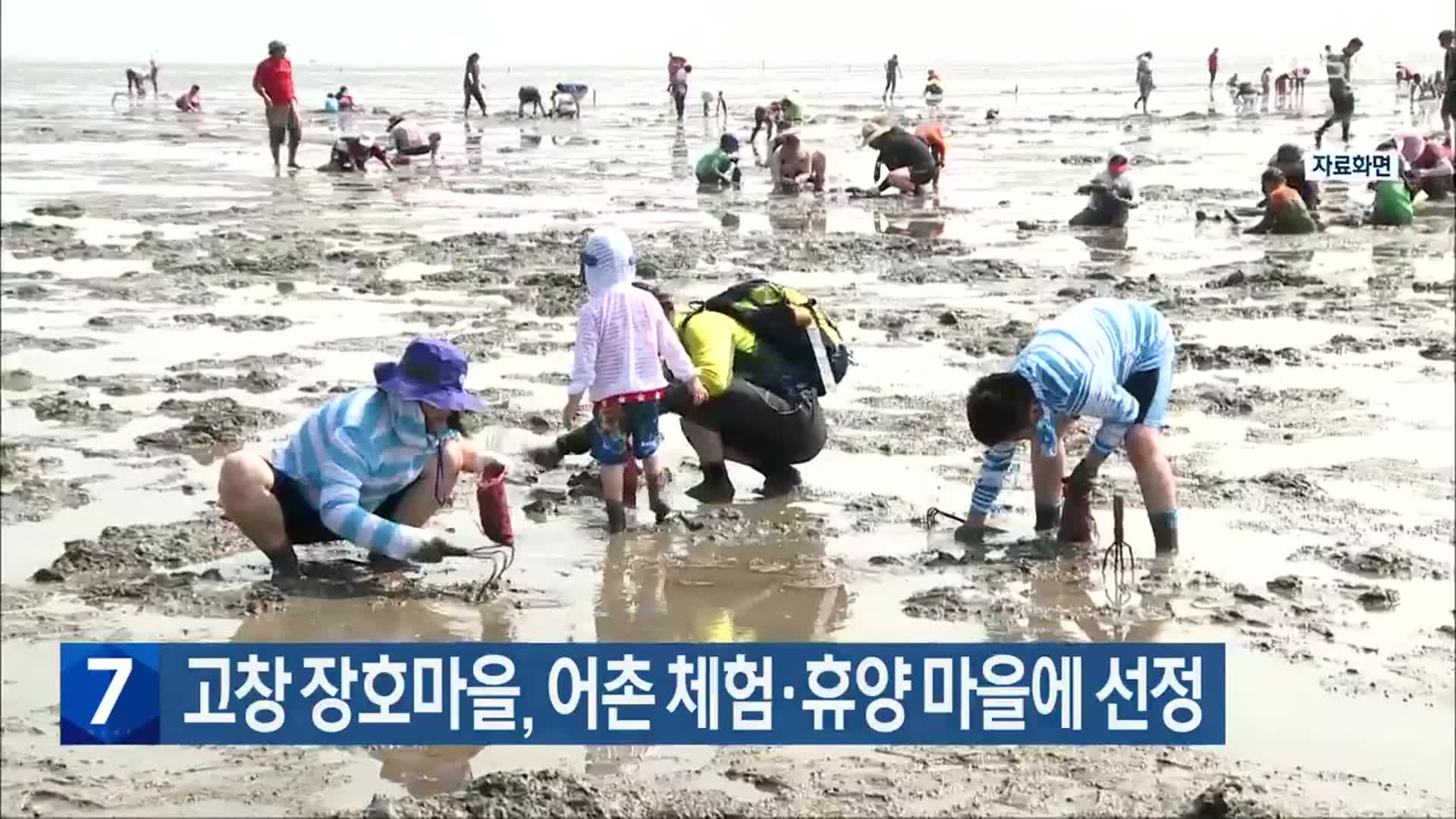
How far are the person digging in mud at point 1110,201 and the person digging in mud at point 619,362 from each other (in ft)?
29.5

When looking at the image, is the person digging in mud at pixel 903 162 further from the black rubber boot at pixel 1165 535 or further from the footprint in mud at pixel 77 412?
the black rubber boot at pixel 1165 535

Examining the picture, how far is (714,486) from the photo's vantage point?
6789 millimetres

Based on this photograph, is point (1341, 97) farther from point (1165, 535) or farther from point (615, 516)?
point (615, 516)

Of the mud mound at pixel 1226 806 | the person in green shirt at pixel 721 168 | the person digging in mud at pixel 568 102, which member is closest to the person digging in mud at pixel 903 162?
the person in green shirt at pixel 721 168

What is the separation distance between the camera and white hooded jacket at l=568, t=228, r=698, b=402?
6.02 meters

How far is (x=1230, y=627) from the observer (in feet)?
16.9

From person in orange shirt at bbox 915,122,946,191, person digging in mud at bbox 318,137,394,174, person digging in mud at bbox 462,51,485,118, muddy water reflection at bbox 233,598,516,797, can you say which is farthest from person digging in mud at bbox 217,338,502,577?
person digging in mud at bbox 462,51,485,118

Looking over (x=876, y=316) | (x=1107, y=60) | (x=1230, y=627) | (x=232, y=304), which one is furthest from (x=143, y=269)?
(x=1107, y=60)

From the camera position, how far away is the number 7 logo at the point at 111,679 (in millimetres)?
4188

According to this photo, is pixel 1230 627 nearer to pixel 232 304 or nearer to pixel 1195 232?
pixel 232 304

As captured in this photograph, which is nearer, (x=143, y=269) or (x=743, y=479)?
(x=743, y=479)

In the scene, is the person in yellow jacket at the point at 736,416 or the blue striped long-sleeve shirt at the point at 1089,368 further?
the person in yellow jacket at the point at 736,416

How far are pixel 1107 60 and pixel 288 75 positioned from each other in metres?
81.7
